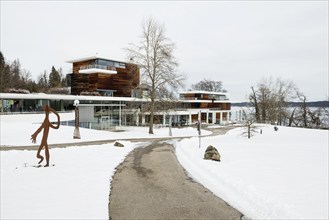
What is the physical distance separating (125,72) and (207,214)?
1783 inches

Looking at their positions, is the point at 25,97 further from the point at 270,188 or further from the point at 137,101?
the point at 270,188

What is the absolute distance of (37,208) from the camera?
643cm

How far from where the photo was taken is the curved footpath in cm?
617

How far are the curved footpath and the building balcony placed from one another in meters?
37.1

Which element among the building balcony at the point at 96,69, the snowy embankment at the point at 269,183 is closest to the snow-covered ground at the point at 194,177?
the snowy embankment at the point at 269,183

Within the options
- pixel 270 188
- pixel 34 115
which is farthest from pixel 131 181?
pixel 34 115

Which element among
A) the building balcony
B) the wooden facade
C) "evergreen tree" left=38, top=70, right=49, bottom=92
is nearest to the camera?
the building balcony

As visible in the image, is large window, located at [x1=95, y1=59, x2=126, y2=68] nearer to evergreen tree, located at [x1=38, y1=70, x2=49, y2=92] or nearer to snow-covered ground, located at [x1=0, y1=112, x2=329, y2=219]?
evergreen tree, located at [x1=38, y1=70, x2=49, y2=92]

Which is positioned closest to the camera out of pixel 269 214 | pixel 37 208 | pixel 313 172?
pixel 269 214

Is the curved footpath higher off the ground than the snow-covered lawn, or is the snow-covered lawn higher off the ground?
the snow-covered lawn

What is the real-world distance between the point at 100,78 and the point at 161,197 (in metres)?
40.6

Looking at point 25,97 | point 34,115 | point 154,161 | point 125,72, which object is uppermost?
point 125,72

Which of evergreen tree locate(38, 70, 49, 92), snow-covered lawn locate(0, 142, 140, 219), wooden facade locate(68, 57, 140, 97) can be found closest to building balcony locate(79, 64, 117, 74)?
wooden facade locate(68, 57, 140, 97)

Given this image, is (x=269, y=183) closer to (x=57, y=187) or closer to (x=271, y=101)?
(x=57, y=187)
